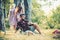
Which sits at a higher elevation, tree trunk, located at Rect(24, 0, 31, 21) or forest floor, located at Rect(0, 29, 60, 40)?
tree trunk, located at Rect(24, 0, 31, 21)

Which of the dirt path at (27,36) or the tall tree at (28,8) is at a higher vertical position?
the tall tree at (28,8)

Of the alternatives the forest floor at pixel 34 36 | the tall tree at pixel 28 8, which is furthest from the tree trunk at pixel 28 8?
the forest floor at pixel 34 36

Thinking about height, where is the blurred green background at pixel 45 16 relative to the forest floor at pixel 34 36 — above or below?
above

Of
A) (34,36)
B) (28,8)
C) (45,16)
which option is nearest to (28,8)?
(28,8)

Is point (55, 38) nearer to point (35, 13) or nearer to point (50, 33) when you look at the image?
point (50, 33)

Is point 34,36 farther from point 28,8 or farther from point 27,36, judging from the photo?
point 28,8

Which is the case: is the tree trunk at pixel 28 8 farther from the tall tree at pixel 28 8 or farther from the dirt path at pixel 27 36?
the dirt path at pixel 27 36

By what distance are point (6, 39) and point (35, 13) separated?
42cm

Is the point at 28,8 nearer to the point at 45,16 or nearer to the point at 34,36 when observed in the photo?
the point at 45,16

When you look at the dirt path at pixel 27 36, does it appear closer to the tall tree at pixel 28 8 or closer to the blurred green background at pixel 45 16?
the blurred green background at pixel 45 16

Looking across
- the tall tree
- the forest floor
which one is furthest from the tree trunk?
the forest floor

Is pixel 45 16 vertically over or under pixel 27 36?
over

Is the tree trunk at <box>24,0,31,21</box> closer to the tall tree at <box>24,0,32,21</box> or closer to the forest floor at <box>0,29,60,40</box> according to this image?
the tall tree at <box>24,0,32,21</box>

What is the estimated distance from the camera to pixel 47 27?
2.77m
